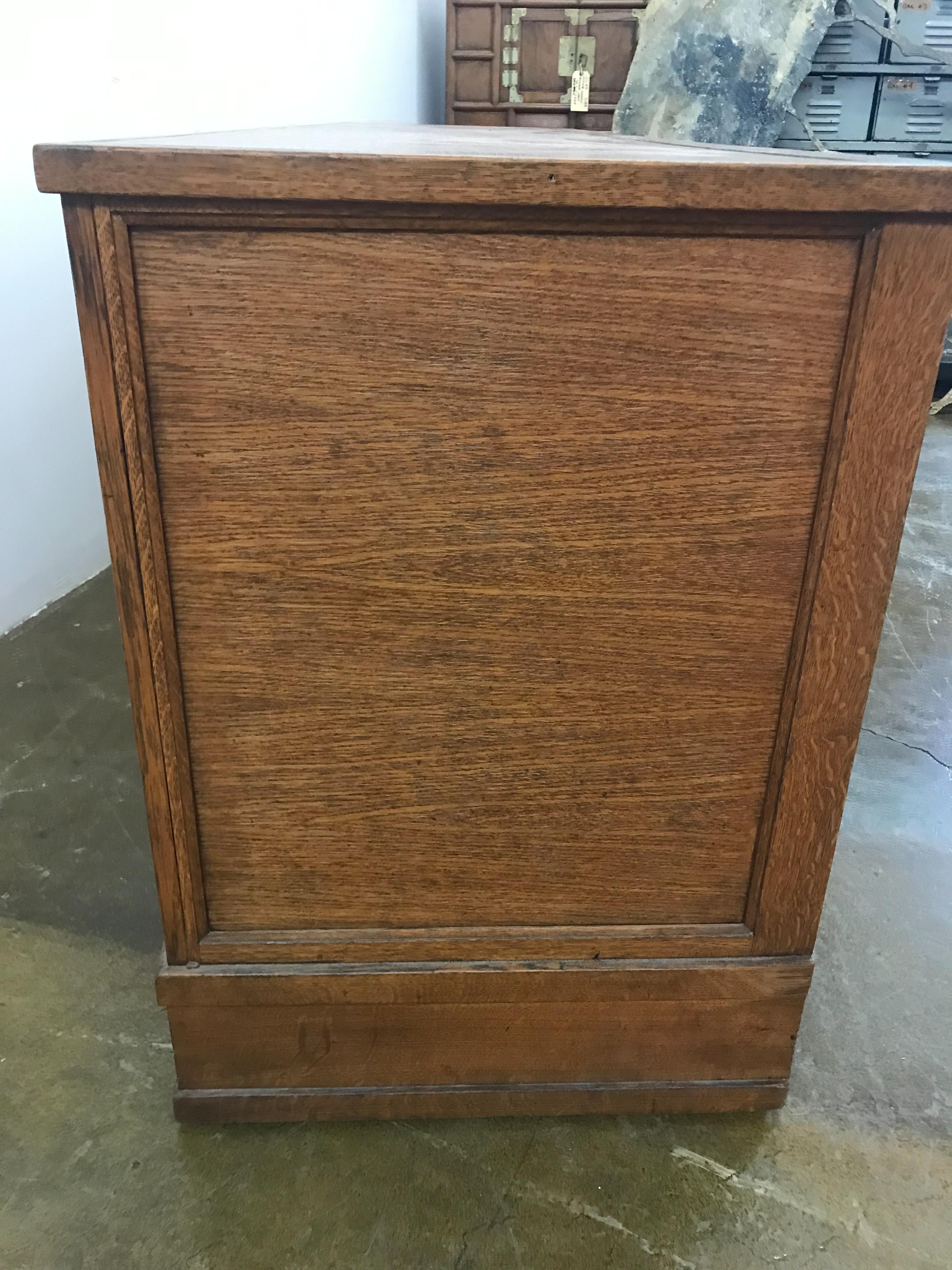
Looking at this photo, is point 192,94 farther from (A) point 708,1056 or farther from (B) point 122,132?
(A) point 708,1056

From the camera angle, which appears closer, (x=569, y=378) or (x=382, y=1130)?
(x=569, y=378)

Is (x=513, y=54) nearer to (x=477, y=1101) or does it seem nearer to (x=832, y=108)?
(x=832, y=108)

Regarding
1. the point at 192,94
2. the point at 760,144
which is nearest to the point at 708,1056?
the point at 192,94

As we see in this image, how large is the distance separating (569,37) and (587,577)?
3578 millimetres

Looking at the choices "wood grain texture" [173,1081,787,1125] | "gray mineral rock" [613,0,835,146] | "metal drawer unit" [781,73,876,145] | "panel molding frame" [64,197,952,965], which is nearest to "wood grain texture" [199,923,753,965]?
"panel molding frame" [64,197,952,965]

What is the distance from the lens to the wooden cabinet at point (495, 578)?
71 cm

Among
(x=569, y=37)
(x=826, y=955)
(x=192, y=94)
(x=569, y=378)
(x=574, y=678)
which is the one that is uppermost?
(x=569, y=37)

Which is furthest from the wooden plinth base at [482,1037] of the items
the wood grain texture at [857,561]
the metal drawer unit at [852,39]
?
the metal drawer unit at [852,39]

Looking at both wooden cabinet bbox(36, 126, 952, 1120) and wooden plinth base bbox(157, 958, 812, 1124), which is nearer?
wooden cabinet bbox(36, 126, 952, 1120)

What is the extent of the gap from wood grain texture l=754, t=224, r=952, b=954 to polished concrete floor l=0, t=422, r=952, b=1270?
0.81 feet

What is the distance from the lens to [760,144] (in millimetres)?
3654

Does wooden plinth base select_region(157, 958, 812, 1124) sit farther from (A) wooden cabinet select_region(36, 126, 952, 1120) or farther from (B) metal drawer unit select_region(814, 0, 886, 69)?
(B) metal drawer unit select_region(814, 0, 886, 69)

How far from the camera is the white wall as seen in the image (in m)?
1.81

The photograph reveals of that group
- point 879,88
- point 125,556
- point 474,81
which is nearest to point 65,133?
point 125,556
